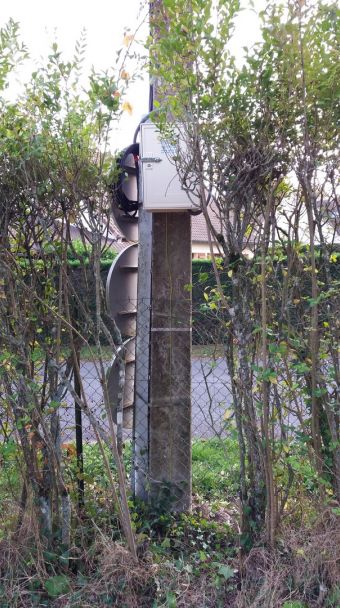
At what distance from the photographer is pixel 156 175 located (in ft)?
12.4

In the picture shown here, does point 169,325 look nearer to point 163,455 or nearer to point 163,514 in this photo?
point 163,455

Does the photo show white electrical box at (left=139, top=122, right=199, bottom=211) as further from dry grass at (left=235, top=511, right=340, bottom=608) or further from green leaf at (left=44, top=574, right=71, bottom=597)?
green leaf at (left=44, top=574, right=71, bottom=597)

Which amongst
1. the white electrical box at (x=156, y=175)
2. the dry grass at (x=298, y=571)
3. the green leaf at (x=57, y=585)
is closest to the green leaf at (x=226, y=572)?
the dry grass at (x=298, y=571)

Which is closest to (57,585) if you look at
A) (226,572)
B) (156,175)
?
(226,572)

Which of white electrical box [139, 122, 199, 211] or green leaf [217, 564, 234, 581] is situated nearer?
green leaf [217, 564, 234, 581]

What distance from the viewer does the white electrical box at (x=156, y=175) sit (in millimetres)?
3779

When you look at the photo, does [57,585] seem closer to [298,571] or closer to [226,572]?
[226,572]

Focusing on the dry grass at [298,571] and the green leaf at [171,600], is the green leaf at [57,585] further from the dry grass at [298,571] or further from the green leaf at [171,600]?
the dry grass at [298,571]

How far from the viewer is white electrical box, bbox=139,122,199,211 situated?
149 inches

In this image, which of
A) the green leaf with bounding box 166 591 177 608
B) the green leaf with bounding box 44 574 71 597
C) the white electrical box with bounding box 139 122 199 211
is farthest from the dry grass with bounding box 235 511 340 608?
the white electrical box with bounding box 139 122 199 211

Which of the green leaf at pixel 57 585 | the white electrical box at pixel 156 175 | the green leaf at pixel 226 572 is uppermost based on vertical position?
the white electrical box at pixel 156 175

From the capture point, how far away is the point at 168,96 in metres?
3.09

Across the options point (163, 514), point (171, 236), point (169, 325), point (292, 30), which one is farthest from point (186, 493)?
point (292, 30)

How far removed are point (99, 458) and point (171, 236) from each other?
62.7 inches
